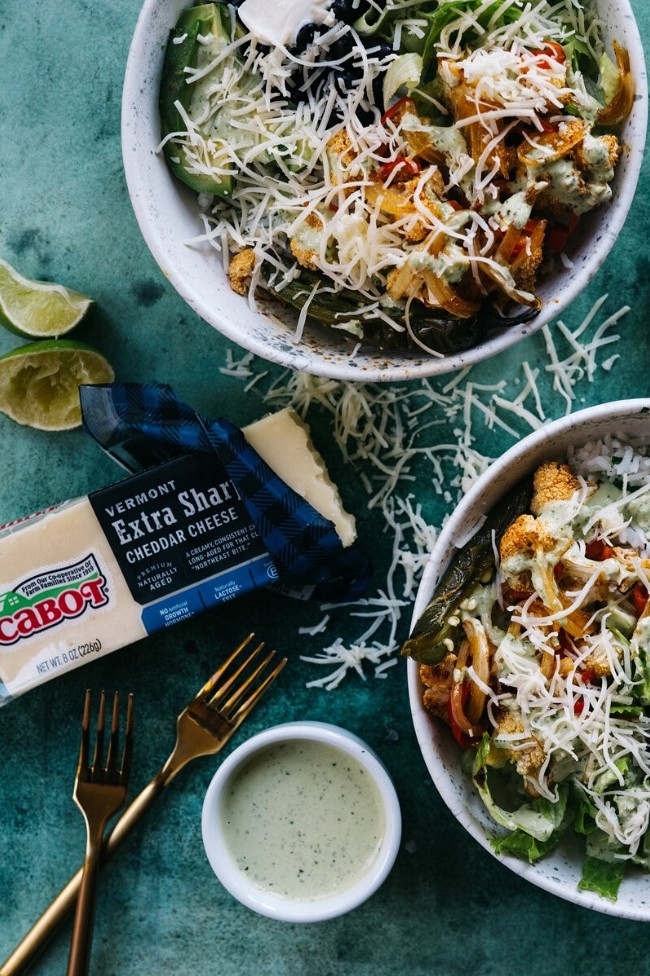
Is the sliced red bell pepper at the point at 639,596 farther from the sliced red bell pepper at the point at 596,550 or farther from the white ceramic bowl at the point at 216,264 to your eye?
the white ceramic bowl at the point at 216,264

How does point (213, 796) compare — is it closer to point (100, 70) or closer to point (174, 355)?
point (174, 355)

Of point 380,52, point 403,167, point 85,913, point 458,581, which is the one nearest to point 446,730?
point 458,581

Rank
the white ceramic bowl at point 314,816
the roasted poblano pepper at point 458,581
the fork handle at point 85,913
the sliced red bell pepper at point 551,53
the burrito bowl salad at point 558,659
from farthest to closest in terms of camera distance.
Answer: the fork handle at point 85,913 → the white ceramic bowl at point 314,816 → the roasted poblano pepper at point 458,581 → the burrito bowl salad at point 558,659 → the sliced red bell pepper at point 551,53

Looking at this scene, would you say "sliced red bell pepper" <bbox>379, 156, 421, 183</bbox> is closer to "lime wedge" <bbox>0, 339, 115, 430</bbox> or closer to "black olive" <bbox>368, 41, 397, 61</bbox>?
"black olive" <bbox>368, 41, 397, 61</bbox>

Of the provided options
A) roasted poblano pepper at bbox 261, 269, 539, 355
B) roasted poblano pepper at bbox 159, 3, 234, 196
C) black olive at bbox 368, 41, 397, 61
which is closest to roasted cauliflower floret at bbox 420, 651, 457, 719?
roasted poblano pepper at bbox 261, 269, 539, 355

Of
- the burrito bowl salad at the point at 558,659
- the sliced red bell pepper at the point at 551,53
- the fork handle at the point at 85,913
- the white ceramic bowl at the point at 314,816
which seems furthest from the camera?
the fork handle at the point at 85,913

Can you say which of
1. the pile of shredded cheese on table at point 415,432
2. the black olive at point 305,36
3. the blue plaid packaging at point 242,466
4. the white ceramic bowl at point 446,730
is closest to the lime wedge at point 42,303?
the blue plaid packaging at point 242,466

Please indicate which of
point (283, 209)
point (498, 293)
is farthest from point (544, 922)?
point (283, 209)
